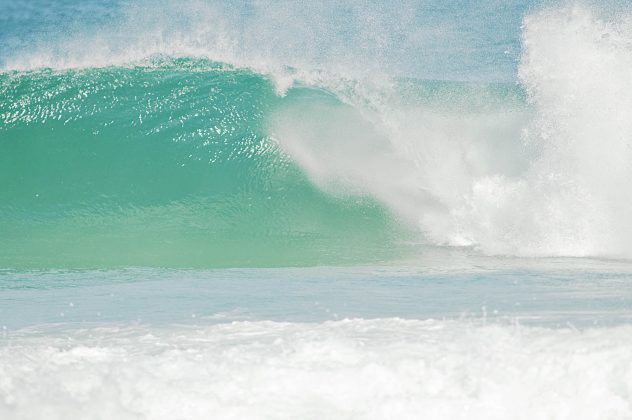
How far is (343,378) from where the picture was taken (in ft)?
11.1

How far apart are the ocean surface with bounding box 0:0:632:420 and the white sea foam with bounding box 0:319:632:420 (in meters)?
0.01

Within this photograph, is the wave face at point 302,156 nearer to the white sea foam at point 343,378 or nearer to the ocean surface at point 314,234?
the ocean surface at point 314,234

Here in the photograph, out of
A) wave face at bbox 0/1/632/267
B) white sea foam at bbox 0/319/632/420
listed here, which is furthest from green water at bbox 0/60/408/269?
white sea foam at bbox 0/319/632/420

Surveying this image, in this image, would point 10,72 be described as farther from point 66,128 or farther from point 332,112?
point 332,112

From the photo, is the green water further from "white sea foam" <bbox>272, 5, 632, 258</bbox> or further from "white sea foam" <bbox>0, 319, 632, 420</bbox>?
"white sea foam" <bbox>0, 319, 632, 420</bbox>

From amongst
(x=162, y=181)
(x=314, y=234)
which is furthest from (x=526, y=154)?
(x=162, y=181)

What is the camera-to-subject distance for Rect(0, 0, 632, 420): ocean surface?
3.35 m

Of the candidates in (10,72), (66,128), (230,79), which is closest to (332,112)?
(230,79)

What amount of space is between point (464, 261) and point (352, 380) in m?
4.13

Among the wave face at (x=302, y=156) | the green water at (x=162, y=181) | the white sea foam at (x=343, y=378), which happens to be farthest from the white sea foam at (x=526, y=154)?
the white sea foam at (x=343, y=378)

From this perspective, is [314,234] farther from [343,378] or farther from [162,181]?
[343,378]

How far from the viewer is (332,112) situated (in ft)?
33.6

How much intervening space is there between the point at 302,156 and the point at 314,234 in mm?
1256

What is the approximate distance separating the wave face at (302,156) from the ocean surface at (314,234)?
28 mm
